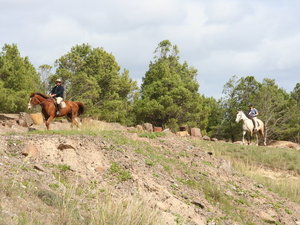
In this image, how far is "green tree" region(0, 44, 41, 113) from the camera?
104 ft

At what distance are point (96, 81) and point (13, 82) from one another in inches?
290

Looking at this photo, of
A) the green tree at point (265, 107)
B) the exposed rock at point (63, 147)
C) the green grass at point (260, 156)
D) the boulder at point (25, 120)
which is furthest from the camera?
the green tree at point (265, 107)

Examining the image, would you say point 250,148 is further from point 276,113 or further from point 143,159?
point 276,113

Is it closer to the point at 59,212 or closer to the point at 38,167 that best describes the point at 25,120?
the point at 38,167

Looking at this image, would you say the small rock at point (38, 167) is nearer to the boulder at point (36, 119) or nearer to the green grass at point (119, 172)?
the green grass at point (119, 172)

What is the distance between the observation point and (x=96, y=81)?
38.7 meters

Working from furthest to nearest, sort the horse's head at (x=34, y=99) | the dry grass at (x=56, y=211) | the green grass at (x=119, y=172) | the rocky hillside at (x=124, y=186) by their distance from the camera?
the horse's head at (x=34, y=99), the green grass at (x=119, y=172), the rocky hillside at (x=124, y=186), the dry grass at (x=56, y=211)

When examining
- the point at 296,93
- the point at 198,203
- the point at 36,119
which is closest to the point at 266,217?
the point at 198,203

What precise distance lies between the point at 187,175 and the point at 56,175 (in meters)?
5.32

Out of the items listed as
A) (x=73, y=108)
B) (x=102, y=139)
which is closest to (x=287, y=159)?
(x=73, y=108)

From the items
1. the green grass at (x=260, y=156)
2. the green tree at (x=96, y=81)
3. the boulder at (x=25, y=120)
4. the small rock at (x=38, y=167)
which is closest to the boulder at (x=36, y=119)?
the boulder at (x=25, y=120)

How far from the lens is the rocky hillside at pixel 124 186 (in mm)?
7527

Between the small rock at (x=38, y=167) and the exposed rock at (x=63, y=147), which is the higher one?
the exposed rock at (x=63, y=147)

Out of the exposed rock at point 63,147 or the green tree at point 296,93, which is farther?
the green tree at point 296,93
